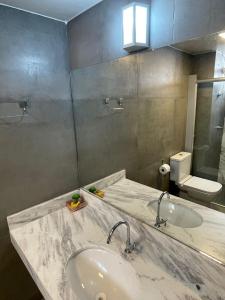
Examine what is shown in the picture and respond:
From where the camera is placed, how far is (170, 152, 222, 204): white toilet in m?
0.95

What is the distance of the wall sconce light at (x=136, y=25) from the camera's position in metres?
1.01

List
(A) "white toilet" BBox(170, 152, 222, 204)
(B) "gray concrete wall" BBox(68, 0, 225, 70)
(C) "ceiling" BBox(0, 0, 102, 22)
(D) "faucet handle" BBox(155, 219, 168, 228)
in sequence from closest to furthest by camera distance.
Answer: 1. (B) "gray concrete wall" BBox(68, 0, 225, 70)
2. (A) "white toilet" BBox(170, 152, 222, 204)
3. (D) "faucet handle" BBox(155, 219, 168, 228)
4. (C) "ceiling" BBox(0, 0, 102, 22)

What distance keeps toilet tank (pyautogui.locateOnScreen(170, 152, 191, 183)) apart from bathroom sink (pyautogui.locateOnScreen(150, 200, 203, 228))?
148 mm

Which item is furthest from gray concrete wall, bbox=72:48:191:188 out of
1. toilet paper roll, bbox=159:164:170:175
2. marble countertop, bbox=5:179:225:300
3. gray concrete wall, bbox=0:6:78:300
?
marble countertop, bbox=5:179:225:300

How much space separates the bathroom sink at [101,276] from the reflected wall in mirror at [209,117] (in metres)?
0.54

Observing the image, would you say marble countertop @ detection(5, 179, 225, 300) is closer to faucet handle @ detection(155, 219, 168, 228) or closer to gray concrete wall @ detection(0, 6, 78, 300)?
faucet handle @ detection(155, 219, 168, 228)

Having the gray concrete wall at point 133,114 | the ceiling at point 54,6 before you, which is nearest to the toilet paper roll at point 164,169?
the gray concrete wall at point 133,114

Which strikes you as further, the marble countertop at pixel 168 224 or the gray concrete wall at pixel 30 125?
the gray concrete wall at pixel 30 125

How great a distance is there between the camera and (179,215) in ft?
3.52

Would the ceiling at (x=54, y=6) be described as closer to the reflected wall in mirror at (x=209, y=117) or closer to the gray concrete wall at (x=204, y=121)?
the reflected wall in mirror at (x=209, y=117)

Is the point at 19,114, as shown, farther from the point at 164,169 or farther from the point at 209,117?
the point at 209,117

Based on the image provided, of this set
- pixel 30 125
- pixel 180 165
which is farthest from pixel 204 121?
pixel 30 125

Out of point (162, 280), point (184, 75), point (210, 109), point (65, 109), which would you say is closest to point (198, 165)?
point (210, 109)

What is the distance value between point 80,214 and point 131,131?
0.78m
